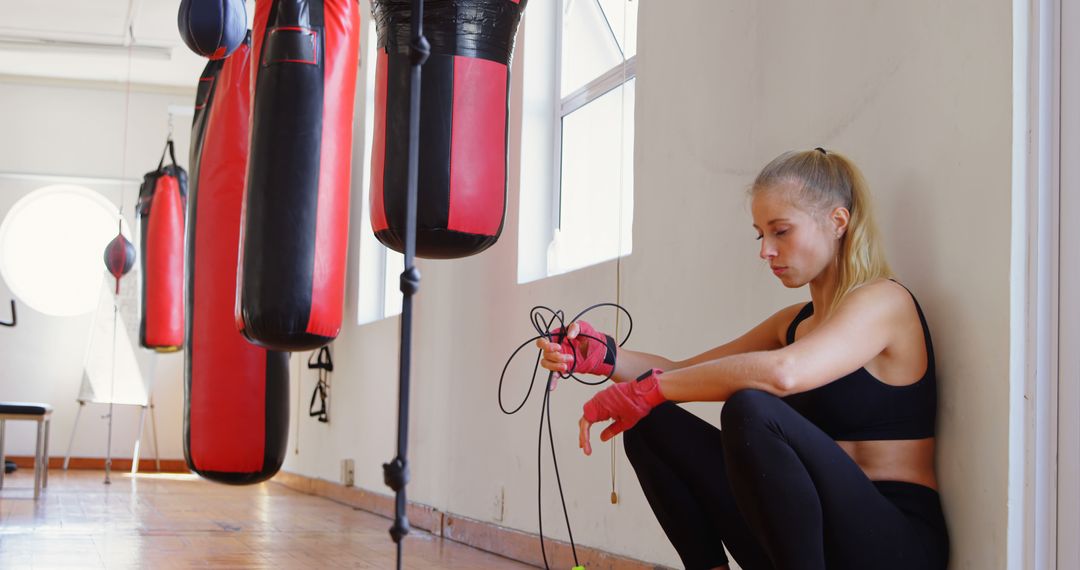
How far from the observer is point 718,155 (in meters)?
2.68

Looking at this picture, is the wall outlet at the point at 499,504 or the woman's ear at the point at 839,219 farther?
the wall outlet at the point at 499,504

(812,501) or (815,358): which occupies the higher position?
(815,358)

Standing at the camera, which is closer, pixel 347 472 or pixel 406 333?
pixel 406 333

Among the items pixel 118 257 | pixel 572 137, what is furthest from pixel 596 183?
pixel 118 257

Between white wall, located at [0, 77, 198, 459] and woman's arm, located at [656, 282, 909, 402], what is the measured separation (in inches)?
314

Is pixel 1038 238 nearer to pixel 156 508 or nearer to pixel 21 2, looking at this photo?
pixel 156 508

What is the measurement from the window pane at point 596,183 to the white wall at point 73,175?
6014 millimetres

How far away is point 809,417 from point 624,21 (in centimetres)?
209

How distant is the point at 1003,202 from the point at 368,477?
15.0ft

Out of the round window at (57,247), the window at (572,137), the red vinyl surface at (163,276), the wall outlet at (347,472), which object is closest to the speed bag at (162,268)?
the red vinyl surface at (163,276)

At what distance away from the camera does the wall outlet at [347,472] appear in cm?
619

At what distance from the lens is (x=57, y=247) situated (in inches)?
374

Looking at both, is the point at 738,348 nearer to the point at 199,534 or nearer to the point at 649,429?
the point at 649,429

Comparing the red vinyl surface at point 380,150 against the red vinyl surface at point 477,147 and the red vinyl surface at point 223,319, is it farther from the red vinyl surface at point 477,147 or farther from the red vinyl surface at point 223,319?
the red vinyl surface at point 223,319
